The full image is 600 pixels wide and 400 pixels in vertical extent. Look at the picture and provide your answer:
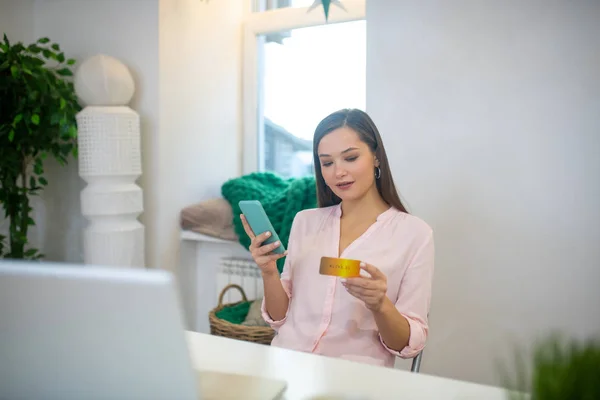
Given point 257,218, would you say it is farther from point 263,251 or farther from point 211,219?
point 211,219

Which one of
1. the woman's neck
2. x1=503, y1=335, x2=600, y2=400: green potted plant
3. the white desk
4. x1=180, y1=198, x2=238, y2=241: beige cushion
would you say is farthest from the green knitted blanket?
x1=503, y1=335, x2=600, y2=400: green potted plant

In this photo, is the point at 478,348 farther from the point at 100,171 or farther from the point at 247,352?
the point at 100,171

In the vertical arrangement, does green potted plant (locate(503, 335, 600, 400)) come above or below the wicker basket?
above

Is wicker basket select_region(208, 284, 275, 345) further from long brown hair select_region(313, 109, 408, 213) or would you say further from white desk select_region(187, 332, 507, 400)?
white desk select_region(187, 332, 507, 400)

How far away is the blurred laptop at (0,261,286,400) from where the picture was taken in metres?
0.54

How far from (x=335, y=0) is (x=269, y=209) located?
0.93 meters

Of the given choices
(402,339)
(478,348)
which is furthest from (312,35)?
(402,339)

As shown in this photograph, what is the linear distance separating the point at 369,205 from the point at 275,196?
2.95 ft

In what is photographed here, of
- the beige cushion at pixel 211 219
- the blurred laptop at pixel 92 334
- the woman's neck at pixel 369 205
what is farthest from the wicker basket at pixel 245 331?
the blurred laptop at pixel 92 334

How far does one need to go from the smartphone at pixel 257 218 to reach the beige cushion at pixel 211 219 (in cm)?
103

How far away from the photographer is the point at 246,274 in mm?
2361

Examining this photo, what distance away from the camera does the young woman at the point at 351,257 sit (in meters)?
1.25

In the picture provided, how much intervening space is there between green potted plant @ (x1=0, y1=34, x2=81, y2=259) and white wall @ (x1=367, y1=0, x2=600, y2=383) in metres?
1.22

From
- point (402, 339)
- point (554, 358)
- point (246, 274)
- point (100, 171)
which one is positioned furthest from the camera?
point (246, 274)
